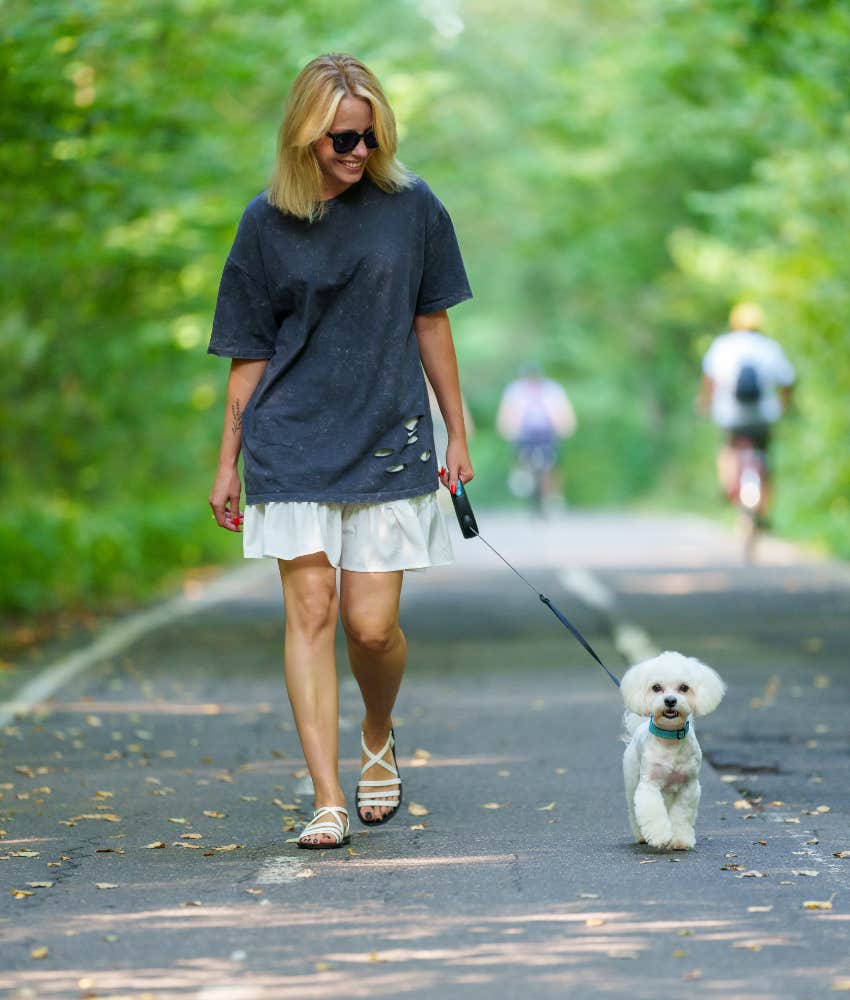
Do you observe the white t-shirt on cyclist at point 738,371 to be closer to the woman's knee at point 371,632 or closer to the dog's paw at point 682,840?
the woman's knee at point 371,632

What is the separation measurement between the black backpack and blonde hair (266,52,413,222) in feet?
38.5

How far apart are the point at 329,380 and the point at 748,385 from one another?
A: 469 inches

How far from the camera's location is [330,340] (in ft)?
21.3

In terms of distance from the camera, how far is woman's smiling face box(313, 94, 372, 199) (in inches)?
249

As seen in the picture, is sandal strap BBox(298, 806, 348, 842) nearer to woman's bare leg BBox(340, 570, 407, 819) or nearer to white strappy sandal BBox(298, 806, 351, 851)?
white strappy sandal BBox(298, 806, 351, 851)

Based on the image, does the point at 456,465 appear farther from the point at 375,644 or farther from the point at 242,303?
the point at 242,303

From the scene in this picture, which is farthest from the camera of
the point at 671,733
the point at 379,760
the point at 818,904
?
the point at 379,760

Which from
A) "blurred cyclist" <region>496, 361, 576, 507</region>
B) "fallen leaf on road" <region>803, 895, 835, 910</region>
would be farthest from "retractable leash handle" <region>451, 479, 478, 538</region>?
"blurred cyclist" <region>496, 361, 576, 507</region>

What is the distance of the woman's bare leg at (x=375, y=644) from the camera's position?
6652mm

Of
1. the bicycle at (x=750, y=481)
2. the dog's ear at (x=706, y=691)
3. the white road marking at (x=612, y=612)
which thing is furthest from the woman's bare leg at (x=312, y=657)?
the bicycle at (x=750, y=481)

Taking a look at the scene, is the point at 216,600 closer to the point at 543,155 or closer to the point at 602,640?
the point at 602,640

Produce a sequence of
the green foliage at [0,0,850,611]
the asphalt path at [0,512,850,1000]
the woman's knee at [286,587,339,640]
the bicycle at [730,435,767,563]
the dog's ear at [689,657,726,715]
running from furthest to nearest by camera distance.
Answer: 1. the bicycle at [730,435,767,563]
2. the green foliage at [0,0,850,611]
3. the woman's knee at [286,587,339,640]
4. the dog's ear at [689,657,726,715]
5. the asphalt path at [0,512,850,1000]

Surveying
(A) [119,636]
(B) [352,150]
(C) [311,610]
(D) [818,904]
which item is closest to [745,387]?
(A) [119,636]

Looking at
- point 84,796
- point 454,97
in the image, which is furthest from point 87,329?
point 454,97
